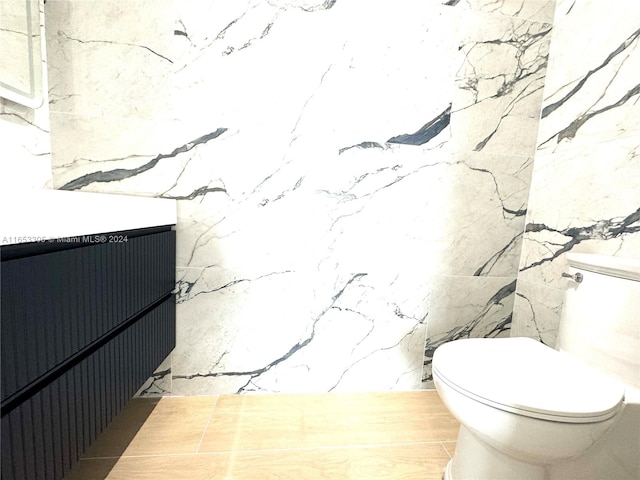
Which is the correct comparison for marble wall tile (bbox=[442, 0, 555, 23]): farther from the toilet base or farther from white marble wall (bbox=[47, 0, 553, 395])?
the toilet base

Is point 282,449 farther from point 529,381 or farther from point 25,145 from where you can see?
point 25,145

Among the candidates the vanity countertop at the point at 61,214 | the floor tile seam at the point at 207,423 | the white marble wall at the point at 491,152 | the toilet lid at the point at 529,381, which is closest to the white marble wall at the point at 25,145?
the vanity countertop at the point at 61,214

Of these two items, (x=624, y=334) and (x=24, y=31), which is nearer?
(x=624, y=334)

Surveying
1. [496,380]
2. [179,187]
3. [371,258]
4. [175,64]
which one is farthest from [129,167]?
[496,380]

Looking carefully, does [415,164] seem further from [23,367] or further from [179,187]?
[23,367]


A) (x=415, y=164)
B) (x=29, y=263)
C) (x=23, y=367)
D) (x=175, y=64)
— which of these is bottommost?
(x=23, y=367)

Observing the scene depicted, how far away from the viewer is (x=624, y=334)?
35.8 inches

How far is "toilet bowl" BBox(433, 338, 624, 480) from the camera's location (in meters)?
0.72

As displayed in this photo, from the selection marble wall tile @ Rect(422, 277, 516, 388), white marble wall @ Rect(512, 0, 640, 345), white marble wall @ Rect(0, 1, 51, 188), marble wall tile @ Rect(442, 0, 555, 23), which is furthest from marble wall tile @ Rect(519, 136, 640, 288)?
white marble wall @ Rect(0, 1, 51, 188)

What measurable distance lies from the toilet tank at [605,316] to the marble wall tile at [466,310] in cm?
43

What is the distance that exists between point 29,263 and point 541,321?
173 cm

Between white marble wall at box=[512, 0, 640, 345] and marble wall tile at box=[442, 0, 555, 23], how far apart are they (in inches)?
1.9

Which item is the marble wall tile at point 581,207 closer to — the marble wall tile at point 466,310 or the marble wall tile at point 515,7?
the marble wall tile at point 466,310

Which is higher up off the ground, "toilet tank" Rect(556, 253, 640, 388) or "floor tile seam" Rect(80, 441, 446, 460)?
"toilet tank" Rect(556, 253, 640, 388)
